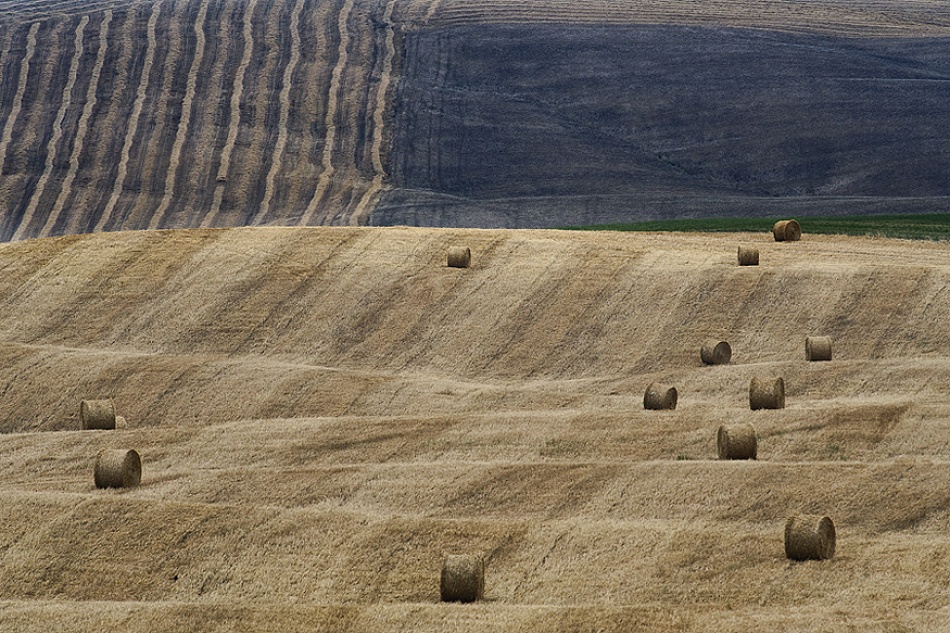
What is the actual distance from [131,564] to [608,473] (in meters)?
7.03

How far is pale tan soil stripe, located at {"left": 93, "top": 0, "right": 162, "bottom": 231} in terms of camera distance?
6319 centimetres

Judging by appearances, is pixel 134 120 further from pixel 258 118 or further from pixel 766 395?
pixel 766 395

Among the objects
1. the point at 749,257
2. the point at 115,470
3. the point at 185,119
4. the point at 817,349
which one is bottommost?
the point at 185,119

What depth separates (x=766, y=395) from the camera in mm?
25375

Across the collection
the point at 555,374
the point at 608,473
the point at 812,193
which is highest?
the point at 608,473

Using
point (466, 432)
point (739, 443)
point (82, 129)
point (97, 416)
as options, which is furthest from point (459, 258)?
point (82, 129)

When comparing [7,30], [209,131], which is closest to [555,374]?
[209,131]

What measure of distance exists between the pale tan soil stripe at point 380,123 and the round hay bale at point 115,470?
3818 centimetres

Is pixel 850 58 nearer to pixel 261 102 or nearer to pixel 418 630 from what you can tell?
pixel 261 102

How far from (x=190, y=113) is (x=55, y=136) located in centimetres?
Answer: 648

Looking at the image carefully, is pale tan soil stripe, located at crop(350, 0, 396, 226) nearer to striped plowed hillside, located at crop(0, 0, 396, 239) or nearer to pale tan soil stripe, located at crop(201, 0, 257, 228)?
striped plowed hillside, located at crop(0, 0, 396, 239)

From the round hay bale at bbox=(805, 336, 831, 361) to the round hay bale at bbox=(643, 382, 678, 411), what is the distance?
4393mm

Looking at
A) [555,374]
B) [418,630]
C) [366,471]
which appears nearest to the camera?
[418,630]

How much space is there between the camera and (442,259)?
3897 cm
